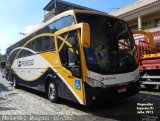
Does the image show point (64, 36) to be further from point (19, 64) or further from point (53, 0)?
point (53, 0)

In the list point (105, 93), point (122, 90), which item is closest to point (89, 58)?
point (105, 93)

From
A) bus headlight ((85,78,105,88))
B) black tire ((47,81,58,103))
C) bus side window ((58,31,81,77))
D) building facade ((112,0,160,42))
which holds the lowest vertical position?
black tire ((47,81,58,103))

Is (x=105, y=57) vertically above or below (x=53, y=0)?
below

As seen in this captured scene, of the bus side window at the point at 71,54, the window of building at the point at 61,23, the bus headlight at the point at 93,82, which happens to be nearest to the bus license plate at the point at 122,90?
the bus headlight at the point at 93,82

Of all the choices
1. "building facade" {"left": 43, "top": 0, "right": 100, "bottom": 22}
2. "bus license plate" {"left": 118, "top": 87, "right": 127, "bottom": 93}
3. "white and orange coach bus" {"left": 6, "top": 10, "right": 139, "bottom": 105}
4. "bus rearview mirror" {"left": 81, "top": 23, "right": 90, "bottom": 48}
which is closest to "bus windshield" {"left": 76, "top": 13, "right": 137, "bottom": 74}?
"white and orange coach bus" {"left": 6, "top": 10, "right": 139, "bottom": 105}

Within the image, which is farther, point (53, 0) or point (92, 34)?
point (53, 0)

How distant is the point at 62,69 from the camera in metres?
9.43

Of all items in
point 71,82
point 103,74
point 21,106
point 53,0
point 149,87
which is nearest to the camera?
point 103,74

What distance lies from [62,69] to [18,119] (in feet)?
7.80

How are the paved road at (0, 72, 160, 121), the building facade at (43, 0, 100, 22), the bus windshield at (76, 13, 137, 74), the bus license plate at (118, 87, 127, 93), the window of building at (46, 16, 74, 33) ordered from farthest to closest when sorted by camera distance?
the building facade at (43, 0, 100, 22), the window of building at (46, 16, 74, 33), the bus license plate at (118, 87, 127, 93), the bus windshield at (76, 13, 137, 74), the paved road at (0, 72, 160, 121)

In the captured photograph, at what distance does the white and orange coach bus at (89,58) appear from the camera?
7.97 meters

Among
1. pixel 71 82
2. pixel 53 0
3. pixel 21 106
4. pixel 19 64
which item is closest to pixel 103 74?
pixel 71 82

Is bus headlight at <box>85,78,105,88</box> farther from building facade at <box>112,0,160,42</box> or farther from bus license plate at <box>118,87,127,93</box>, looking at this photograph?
building facade at <box>112,0,160,42</box>

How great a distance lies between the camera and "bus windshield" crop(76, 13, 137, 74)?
809 centimetres
